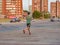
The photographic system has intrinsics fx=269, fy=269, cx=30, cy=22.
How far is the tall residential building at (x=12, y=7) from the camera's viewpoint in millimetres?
149500

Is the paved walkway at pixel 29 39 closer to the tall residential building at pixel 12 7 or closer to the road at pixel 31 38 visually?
the road at pixel 31 38

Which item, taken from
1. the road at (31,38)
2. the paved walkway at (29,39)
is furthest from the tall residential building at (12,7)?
the paved walkway at (29,39)

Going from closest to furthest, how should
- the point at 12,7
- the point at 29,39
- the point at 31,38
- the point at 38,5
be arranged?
1. the point at 29,39
2. the point at 31,38
3. the point at 12,7
4. the point at 38,5

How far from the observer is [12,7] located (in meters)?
153

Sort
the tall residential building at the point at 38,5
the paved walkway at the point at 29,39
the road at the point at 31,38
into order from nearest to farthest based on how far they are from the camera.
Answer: the paved walkway at the point at 29,39
the road at the point at 31,38
the tall residential building at the point at 38,5

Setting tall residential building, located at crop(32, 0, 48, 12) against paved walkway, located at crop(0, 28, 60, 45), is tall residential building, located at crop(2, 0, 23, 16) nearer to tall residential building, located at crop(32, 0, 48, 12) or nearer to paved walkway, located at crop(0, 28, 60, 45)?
tall residential building, located at crop(32, 0, 48, 12)

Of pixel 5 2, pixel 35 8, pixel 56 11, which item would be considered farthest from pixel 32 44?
pixel 56 11

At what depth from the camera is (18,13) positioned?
152m

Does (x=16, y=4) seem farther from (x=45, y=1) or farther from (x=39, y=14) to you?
(x=45, y=1)

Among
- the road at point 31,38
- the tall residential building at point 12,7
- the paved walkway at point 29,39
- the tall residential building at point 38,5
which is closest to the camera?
the paved walkway at point 29,39

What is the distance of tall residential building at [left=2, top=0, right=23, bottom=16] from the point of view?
14950 centimetres

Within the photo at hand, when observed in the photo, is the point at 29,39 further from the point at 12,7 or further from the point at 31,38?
the point at 12,7

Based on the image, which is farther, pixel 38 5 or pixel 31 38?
pixel 38 5

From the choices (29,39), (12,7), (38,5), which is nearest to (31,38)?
(29,39)
